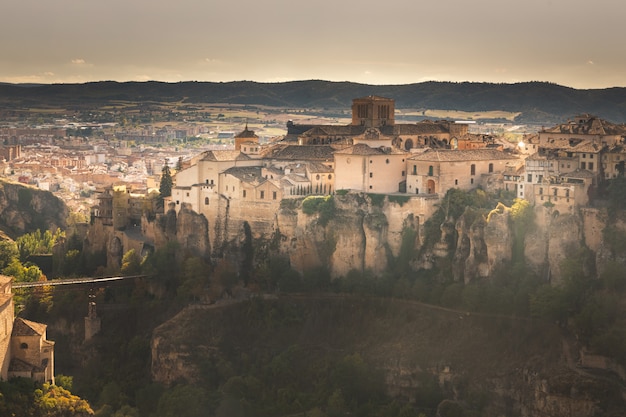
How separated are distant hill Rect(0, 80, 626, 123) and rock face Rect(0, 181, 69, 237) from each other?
32.1 metres

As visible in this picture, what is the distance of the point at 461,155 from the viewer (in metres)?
51.2

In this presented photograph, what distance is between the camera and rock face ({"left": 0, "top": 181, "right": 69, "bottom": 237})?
254 feet

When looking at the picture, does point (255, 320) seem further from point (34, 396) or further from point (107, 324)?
point (34, 396)

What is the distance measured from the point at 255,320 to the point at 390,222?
5.77 metres

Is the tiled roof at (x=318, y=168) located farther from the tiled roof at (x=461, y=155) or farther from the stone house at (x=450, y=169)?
the tiled roof at (x=461, y=155)

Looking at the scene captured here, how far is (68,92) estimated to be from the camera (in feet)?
444

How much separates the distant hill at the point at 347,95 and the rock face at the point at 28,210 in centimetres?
3212

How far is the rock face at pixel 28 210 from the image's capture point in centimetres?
7738

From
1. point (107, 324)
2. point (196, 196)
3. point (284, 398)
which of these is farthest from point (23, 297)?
point (284, 398)

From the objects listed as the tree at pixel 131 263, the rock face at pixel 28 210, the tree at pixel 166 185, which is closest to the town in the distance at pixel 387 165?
the tree at pixel 166 185

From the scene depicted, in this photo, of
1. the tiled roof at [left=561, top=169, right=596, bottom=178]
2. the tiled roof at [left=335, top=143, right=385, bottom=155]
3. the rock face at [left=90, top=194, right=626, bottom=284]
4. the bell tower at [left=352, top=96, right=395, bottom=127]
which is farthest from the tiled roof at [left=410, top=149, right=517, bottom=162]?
the bell tower at [left=352, top=96, right=395, bottom=127]

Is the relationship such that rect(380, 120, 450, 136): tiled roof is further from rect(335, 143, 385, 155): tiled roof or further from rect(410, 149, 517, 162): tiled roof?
rect(410, 149, 517, 162): tiled roof

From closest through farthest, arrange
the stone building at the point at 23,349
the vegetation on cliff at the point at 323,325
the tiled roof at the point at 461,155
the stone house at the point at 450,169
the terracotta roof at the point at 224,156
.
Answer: the stone building at the point at 23,349
the vegetation on cliff at the point at 323,325
the stone house at the point at 450,169
the tiled roof at the point at 461,155
the terracotta roof at the point at 224,156

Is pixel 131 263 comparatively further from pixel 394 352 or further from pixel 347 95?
pixel 347 95
